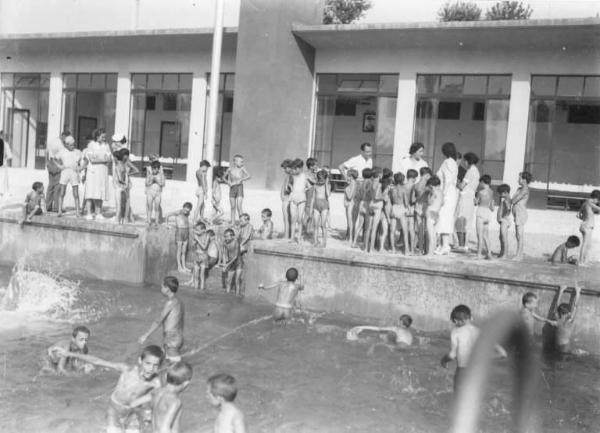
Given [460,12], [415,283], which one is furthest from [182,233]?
[460,12]

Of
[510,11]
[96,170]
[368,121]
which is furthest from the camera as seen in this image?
[510,11]

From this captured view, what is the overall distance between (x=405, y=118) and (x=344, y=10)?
2397 centimetres

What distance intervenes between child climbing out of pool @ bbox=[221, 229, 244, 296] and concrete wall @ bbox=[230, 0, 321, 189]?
7249 millimetres

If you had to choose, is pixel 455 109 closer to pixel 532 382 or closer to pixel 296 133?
pixel 296 133

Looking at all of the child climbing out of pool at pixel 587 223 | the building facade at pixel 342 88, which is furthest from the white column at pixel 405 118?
the child climbing out of pool at pixel 587 223

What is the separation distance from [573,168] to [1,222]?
1728 centimetres

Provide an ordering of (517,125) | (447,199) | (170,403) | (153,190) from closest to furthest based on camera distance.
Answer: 1. (170,403)
2. (447,199)
3. (153,190)
4. (517,125)

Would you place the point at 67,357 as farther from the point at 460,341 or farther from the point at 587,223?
the point at 587,223

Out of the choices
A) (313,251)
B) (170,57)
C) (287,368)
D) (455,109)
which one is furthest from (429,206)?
(170,57)

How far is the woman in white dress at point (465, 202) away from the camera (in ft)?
40.8

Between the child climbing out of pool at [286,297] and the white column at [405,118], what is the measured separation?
9.56 metres

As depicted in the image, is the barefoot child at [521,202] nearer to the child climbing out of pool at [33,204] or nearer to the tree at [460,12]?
the child climbing out of pool at [33,204]

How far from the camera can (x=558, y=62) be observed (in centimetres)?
1772

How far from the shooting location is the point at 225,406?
476 centimetres
